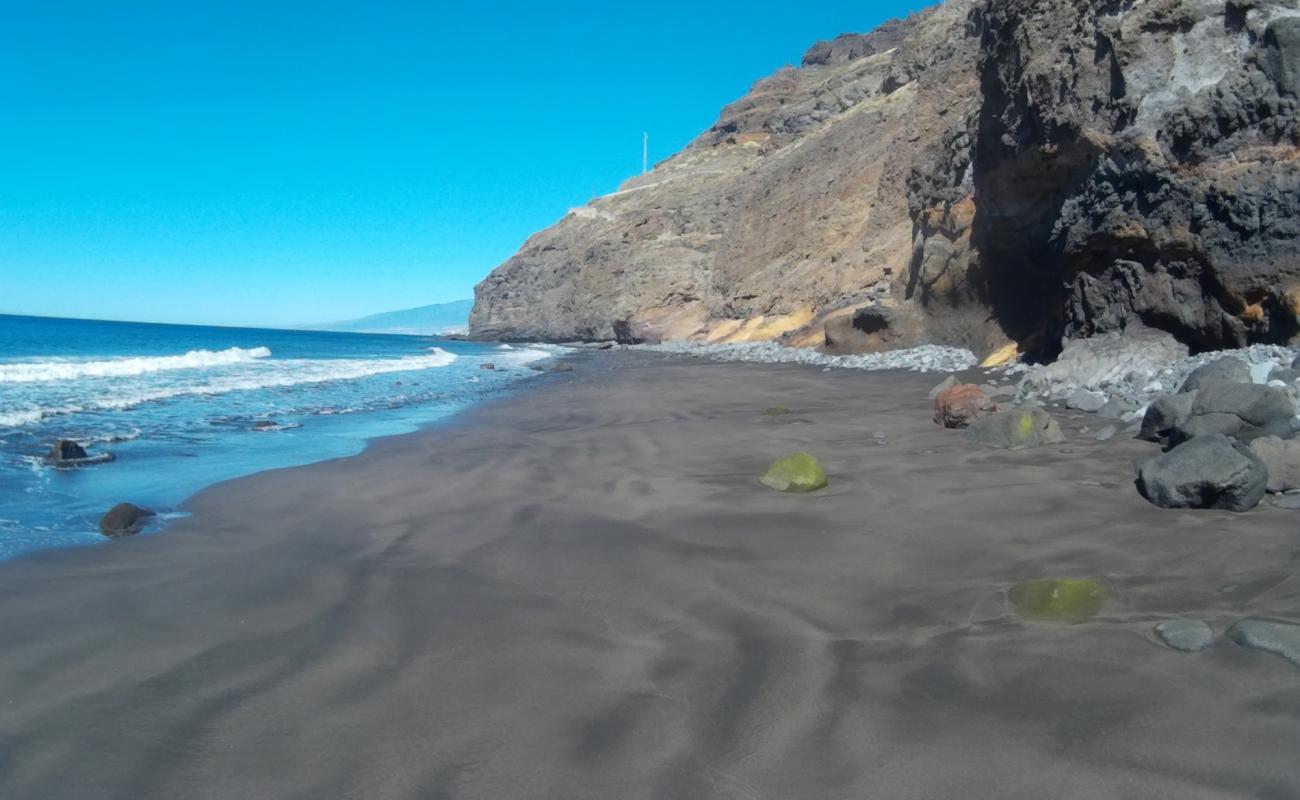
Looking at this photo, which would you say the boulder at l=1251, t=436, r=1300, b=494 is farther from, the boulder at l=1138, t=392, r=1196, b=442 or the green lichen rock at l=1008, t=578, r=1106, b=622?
the green lichen rock at l=1008, t=578, r=1106, b=622

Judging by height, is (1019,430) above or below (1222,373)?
below

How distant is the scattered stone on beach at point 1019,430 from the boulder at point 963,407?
74cm

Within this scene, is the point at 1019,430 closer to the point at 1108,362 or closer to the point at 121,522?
the point at 1108,362

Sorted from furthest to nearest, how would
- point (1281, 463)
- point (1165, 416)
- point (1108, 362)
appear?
point (1108, 362)
point (1165, 416)
point (1281, 463)

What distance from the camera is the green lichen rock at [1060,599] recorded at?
3273 millimetres

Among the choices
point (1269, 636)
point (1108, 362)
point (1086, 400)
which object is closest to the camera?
point (1269, 636)

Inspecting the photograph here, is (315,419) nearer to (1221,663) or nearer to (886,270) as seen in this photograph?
(1221,663)

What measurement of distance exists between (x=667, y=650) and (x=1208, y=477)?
322 cm

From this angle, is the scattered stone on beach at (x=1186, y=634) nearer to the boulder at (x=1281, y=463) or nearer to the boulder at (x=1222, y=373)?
the boulder at (x=1281, y=463)

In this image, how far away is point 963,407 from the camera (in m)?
7.93

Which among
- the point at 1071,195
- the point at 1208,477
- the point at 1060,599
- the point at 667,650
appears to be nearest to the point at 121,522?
the point at 667,650

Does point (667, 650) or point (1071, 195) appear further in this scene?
point (1071, 195)

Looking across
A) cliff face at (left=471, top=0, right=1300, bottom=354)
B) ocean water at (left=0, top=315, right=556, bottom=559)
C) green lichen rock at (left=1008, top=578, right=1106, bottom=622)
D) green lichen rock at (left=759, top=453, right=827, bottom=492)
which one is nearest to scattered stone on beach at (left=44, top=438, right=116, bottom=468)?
ocean water at (left=0, top=315, right=556, bottom=559)

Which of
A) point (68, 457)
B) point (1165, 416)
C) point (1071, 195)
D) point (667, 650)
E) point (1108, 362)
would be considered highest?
point (1071, 195)
